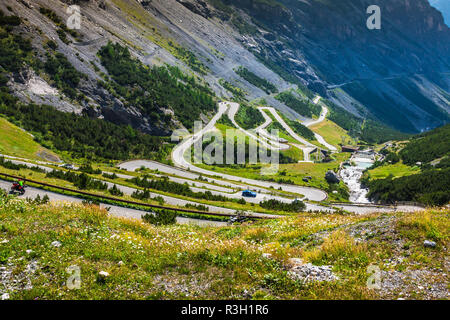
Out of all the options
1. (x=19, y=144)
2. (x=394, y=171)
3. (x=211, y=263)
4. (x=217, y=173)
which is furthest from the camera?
(x=394, y=171)

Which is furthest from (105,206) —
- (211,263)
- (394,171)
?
(394,171)

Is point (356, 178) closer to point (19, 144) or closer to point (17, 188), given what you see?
point (19, 144)

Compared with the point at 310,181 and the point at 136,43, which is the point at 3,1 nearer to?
the point at 136,43

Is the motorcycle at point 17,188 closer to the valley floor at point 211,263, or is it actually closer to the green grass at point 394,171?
the valley floor at point 211,263

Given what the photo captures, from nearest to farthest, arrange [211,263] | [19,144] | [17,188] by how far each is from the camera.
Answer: [211,263], [17,188], [19,144]

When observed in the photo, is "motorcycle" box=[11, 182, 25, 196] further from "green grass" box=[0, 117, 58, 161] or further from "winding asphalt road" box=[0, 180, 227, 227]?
"green grass" box=[0, 117, 58, 161]

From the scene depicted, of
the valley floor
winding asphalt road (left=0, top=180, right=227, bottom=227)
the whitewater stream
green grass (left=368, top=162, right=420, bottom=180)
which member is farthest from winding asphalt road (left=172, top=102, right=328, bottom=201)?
the valley floor

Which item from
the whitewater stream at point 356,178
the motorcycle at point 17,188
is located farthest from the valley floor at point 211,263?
the whitewater stream at point 356,178
